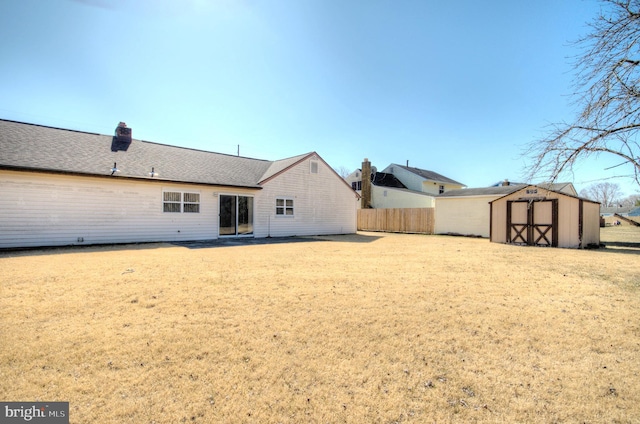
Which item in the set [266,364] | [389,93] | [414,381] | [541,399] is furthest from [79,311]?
[389,93]

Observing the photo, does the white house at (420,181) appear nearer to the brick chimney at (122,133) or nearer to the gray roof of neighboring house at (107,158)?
the gray roof of neighboring house at (107,158)

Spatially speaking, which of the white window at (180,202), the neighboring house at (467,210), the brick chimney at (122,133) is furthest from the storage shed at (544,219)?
the brick chimney at (122,133)

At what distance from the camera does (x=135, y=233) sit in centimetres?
1321

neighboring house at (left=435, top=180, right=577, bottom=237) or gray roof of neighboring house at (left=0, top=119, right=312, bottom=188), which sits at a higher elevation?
gray roof of neighboring house at (left=0, top=119, right=312, bottom=188)

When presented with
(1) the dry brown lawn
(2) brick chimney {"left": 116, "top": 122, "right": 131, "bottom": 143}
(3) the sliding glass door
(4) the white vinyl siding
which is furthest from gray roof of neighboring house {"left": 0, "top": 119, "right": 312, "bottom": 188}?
(1) the dry brown lawn

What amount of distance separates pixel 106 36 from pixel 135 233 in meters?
7.89

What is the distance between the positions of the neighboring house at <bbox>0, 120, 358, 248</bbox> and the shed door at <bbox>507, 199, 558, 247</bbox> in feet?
36.2

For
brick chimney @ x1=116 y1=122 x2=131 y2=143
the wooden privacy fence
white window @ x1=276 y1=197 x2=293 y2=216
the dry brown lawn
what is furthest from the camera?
the wooden privacy fence

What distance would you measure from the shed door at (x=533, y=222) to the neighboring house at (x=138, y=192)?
11022 millimetres

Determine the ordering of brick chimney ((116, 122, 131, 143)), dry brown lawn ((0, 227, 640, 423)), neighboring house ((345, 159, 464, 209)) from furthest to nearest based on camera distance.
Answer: neighboring house ((345, 159, 464, 209)) → brick chimney ((116, 122, 131, 143)) → dry brown lawn ((0, 227, 640, 423))

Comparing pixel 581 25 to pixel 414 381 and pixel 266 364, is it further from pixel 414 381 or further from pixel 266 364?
pixel 266 364

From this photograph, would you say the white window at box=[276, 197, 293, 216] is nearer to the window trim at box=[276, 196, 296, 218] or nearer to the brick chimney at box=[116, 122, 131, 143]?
the window trim at box=[276, 196, 296, 218]

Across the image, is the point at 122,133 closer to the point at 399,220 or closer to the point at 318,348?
the point at 318,348

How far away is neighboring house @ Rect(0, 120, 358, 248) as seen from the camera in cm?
1120
